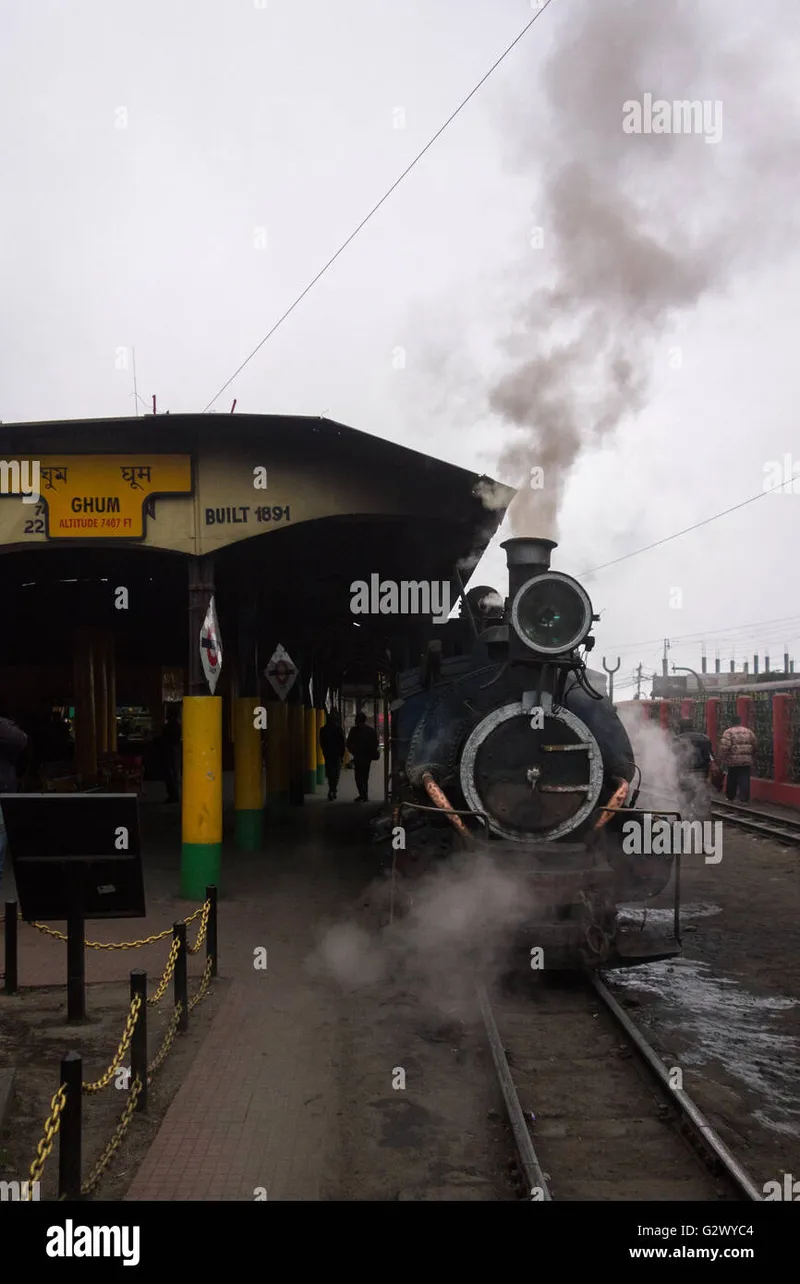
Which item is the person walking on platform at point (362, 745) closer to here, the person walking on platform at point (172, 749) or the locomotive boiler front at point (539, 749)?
the person walking on platform at point (172, 749)

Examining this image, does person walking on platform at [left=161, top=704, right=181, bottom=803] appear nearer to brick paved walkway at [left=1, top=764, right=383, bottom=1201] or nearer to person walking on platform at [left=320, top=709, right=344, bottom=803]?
person walking on platform at [left=320, top=709, right=344, bottom=803]

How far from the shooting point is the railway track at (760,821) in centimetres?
1446

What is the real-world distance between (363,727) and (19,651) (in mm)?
7182

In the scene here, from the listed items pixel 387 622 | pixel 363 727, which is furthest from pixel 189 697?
pixel 363 727

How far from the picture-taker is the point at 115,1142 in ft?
13.9

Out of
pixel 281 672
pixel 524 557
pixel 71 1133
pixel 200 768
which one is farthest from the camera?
pixel 281 672

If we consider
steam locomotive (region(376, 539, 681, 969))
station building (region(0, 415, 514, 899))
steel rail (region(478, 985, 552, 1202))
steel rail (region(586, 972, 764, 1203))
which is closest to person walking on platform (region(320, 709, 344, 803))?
station building (region(0, 415, 514, 899))

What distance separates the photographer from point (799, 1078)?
532 cm

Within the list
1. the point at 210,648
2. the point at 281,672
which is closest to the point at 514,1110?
the point at 210,648

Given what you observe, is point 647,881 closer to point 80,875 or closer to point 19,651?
point 80,875

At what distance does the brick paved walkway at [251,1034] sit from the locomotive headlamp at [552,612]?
2.85 m

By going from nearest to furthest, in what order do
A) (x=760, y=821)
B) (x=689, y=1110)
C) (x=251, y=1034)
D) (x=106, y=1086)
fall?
1. (x=689, y=1110)
2. (x=106, y=1086)
3. (x=251, y=1034)
4. (x=760, y=821)

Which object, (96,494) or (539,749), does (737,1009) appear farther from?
(96,494)

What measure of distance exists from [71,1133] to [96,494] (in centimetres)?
679
